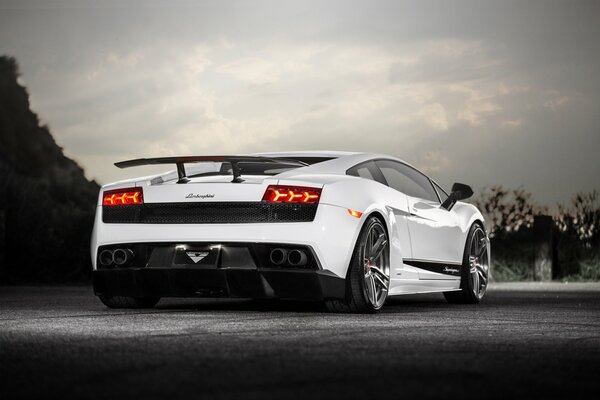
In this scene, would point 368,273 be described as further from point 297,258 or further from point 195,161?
point 195,161

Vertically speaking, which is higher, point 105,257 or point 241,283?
point 105,257

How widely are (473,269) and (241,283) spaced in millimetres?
3328

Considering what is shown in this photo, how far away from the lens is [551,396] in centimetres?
439

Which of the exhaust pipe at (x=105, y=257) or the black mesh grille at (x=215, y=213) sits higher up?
the black mesh grille at (x=215, y=213)

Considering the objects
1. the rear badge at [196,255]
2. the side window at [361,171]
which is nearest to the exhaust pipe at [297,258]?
the rear badge at [196,255]

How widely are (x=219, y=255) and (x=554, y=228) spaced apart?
9.22m

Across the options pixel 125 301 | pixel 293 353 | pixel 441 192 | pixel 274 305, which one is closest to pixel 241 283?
pixel 125 301

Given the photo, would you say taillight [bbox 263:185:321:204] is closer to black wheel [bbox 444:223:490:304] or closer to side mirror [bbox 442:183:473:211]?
side mirror [bbox 442:183:473:211]

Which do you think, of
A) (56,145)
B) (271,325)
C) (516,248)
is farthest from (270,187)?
(56,145)

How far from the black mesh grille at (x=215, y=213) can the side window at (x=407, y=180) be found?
162 cm

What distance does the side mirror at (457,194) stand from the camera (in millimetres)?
10091

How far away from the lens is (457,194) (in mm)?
10156

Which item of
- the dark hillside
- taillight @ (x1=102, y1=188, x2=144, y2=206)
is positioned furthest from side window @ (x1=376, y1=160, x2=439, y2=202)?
the dark hillside

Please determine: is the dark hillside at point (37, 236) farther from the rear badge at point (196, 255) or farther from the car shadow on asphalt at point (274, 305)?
the rear badge at point (196, 255)
